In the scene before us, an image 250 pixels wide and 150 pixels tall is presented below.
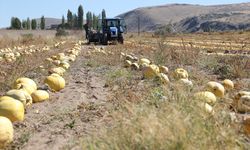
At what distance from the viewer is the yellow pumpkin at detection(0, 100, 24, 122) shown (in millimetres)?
6453

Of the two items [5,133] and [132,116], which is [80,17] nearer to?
[5,133]

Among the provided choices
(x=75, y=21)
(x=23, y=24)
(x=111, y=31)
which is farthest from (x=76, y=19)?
(x=111, y=31)

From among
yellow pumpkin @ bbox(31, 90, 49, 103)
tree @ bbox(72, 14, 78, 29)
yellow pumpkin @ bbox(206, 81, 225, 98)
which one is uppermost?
tree @ bbox(72, 14, 78, 29)

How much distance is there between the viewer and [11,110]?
6.49 meters

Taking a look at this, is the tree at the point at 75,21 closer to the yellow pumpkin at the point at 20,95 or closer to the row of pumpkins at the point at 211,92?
the row of pumpkins at the point at 211,92

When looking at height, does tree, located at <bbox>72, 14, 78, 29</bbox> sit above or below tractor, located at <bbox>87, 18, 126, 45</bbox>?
above

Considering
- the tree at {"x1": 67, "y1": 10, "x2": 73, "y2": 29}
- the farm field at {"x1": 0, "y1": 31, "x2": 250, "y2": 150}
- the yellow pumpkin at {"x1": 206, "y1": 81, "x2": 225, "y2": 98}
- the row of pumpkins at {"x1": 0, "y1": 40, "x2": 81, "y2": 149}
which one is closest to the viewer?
the farm field at {"x1": 0, "y1": 31, "x2": 250, "y2": 150}

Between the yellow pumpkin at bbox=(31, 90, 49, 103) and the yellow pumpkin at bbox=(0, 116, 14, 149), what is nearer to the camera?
the yellow pumpkin at bbox=(0, 116, 14, 149)

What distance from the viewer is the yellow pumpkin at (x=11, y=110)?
21.2 ft

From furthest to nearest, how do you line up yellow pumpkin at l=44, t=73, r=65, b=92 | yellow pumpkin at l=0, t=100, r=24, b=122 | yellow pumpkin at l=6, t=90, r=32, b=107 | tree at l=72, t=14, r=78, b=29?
tree at l=72, t=14, r=78, b=29
yellow pumpkin at l=44, t=73, r=65, b=92
yellow pumpkin at l=6, t=90, r=32, b=107
yellow pumpkin at l=0, t=100, r=24, b=122

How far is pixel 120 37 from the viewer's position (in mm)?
35719

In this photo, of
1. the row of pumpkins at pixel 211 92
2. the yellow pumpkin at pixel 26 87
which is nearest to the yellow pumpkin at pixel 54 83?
the yellow pumpkin at pixel 26 87

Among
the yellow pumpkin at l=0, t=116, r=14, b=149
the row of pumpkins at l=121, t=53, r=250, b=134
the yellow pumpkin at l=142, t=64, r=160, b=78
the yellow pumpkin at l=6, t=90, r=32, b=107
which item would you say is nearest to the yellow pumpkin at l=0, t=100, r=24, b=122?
the yellow pumpkin at l=6, t=90, r=32, b=107

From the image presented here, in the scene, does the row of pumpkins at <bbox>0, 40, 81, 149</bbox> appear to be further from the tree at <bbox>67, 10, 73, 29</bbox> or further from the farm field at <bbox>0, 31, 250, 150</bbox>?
the tree at <bbox>67, 10, 73, 29</bbox>
